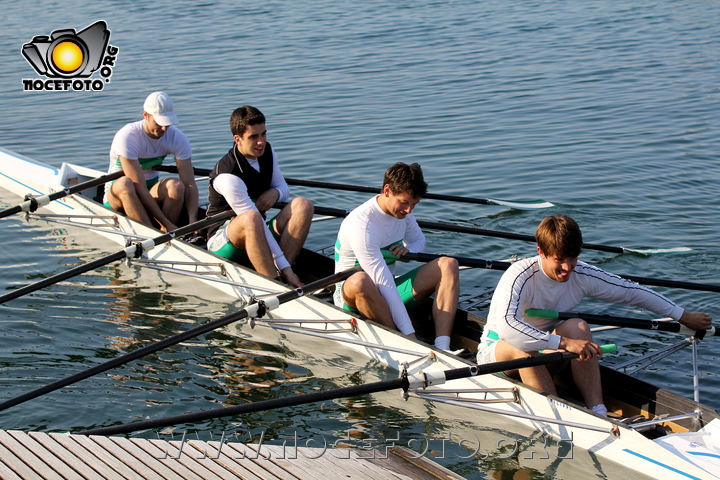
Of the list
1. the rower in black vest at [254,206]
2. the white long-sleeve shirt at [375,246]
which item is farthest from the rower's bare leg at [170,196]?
the white long-sleeve shirt at [375,246]

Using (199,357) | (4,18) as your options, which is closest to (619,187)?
(199,357)

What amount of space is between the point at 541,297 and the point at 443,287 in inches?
37.9

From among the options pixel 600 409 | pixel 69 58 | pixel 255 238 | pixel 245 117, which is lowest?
pixel 600 409

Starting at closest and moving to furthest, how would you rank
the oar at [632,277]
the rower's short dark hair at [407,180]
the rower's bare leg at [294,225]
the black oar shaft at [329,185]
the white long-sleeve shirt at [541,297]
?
the white long-sleeve shirt at [541,297] < the rower's short dark hair at [407,180] < the oar at [632,277] < the rower's bare leg at [294,225] < the black oar shaft at [329,185]

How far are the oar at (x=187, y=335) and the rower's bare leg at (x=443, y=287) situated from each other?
56cm

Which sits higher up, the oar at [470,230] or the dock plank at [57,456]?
the oar at [470,230]

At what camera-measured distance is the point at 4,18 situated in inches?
918

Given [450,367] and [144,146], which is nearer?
[450,367]

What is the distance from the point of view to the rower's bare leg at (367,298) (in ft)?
19.5

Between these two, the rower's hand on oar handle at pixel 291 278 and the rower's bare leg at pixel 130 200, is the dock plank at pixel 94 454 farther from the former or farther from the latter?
the rower's bare leg at pixel 130 200

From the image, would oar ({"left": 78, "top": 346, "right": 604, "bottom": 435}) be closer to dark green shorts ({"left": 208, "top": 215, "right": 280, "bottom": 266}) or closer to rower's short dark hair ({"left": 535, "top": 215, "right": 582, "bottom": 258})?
rower's short dark hair ({"left": 535, "top": 215, "right": 582, "bottom": 258})

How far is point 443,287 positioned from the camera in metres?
6.06

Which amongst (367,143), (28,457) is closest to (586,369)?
(28,457)

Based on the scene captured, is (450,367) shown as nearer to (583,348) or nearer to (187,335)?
(583,348)
